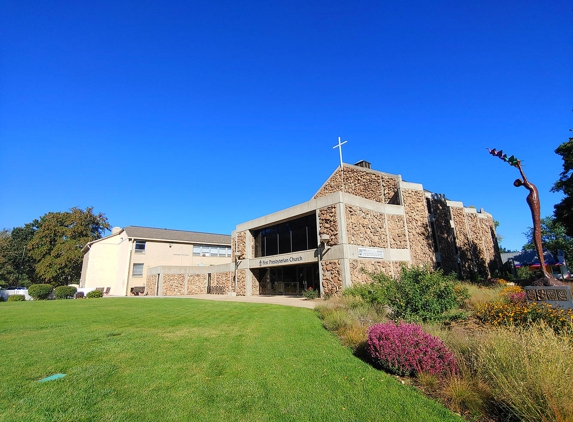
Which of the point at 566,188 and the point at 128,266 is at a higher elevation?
the point at 566,188

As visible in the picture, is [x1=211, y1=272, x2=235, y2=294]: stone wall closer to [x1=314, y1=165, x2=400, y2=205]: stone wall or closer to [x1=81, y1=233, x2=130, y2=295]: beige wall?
[x1=314, y1=165, x2=400, y2=205]: stone wall

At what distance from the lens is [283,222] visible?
25.1m

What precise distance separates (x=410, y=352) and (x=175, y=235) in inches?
1652

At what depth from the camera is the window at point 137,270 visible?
3803 cm

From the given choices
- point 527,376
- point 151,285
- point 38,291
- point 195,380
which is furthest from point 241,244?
point 527,376

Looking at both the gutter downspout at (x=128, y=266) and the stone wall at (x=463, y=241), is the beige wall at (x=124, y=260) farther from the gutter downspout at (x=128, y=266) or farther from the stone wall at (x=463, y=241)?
the stone wall at (x=463, y=241)

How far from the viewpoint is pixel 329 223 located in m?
20.3

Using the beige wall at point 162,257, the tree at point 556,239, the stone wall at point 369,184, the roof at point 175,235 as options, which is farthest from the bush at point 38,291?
the tree at point 556,239

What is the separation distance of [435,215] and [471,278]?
8.23 meters

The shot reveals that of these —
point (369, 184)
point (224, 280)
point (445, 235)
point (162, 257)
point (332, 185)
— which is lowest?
A: point (224, 280)

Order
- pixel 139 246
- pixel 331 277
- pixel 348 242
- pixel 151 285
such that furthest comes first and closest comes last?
pixel 139 246 < pixel 151 285 < pixel 331 277 < pixel 348 242

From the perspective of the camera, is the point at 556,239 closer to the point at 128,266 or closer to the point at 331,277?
the point at 331,277

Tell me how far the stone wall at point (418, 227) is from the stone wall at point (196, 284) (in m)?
23.4

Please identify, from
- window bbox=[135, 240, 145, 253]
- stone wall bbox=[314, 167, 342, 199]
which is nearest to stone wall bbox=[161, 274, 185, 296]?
window bbox=[135, 240, 145, 253]
